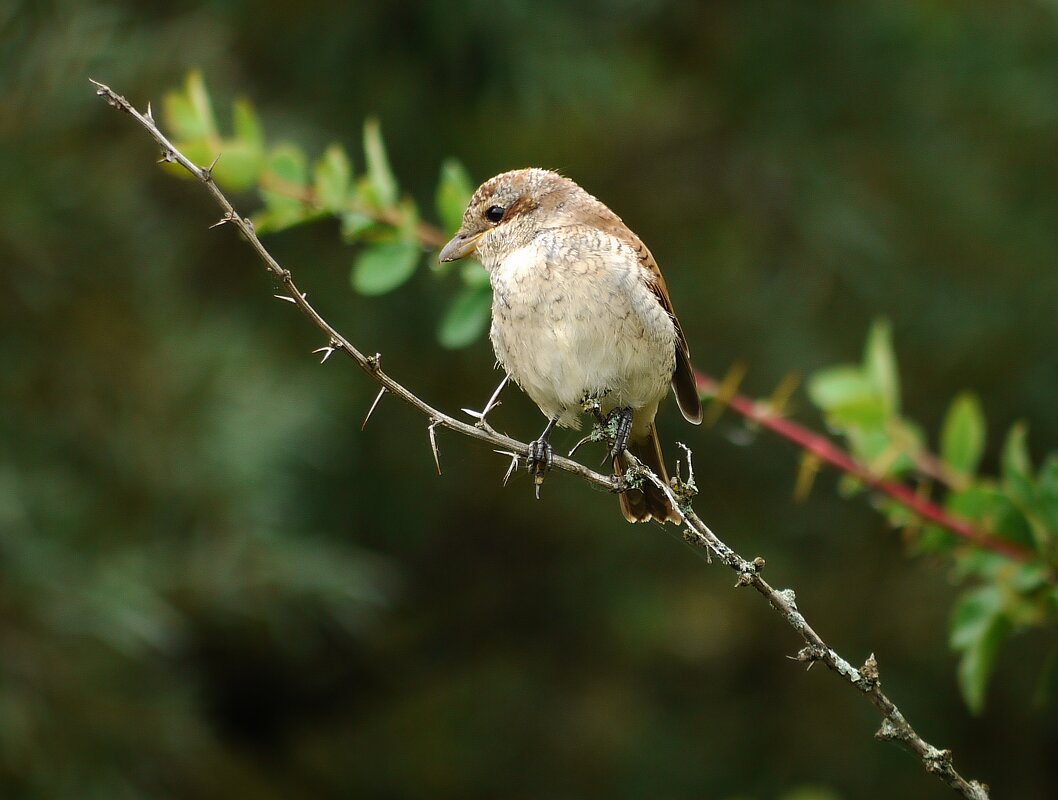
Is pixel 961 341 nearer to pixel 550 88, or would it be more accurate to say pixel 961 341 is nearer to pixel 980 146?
pixel 980 146

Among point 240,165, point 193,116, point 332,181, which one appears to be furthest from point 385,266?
point 193,116

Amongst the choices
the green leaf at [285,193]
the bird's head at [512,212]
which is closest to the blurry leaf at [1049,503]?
the bird's head at [512,212]

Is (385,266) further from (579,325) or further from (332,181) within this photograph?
(579,325)

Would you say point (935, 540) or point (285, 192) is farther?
point (285, 192)

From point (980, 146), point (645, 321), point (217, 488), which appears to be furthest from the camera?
point (980, 146)

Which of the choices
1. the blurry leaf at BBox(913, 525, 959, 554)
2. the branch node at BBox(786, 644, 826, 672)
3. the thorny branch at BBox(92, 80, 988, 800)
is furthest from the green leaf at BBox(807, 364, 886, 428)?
the branch node at BBox(786, 644, 826, 672)

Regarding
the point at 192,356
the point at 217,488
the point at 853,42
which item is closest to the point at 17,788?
the point at 217,488

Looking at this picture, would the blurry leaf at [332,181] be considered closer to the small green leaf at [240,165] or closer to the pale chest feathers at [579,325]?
the small green leaf at [240,165]
